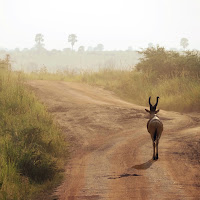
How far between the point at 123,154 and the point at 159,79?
36.2 feet

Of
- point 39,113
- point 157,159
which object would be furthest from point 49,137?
point 157,159

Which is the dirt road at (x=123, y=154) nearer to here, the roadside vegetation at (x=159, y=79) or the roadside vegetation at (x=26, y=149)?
the roadside vegetation at (x=26, y=149)

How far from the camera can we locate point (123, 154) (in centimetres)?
775

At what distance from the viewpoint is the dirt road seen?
18.8ft

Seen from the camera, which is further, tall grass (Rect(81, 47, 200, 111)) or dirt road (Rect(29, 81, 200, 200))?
tall grass (Rect(81, 47, 200, 111))

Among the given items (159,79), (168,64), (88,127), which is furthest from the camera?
(168,64)

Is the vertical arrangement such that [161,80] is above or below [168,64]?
below

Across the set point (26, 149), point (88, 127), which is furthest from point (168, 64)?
point (26, 149)

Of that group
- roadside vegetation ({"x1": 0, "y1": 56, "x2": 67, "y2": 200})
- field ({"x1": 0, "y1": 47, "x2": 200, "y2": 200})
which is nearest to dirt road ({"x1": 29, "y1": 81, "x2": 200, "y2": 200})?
field ({"x1": 0, "y1": 47, "x2": 200, "y2": 200})

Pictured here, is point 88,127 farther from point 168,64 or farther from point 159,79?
point 168,64

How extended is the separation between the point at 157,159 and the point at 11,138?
147 inches

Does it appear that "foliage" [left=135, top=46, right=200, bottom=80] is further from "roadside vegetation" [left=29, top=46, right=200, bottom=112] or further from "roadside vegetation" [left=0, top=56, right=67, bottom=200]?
"roadside vegetation" [left=0, top=56, right=67, bottom=200]

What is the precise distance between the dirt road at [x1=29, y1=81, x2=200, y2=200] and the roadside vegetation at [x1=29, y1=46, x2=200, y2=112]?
7.77ft

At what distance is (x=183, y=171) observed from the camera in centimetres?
657
